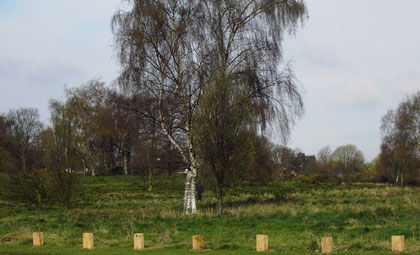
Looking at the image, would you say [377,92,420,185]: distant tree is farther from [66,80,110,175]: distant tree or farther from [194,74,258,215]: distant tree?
[194,74,258,215]: distant tree

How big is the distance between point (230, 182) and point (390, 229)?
957cm

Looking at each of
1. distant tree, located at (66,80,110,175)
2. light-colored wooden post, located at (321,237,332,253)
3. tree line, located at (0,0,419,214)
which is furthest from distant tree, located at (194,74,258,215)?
distant tree, located at (66,80,110,175)

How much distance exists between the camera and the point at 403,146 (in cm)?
7394

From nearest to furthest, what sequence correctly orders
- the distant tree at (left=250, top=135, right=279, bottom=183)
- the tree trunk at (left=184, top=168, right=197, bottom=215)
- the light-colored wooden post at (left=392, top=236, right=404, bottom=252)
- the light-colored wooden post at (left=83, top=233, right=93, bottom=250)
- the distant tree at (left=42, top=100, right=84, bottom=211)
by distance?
the light-colored wooden post at (left=392, top=236, right=404, bottom=252) < the light-colored wooden post at (left=83, top=233, right=93, bottom=250) < the tree trunk at (left=184, top=168, right=197, bottom=215) < the distant tree at (left=42, top=100, right=84, bottom=211) < the distant tree at (left=250, top=135, right=279, bottom=183)

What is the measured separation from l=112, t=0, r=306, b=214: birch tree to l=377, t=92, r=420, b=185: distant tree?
47.6m

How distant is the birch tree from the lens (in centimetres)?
2794

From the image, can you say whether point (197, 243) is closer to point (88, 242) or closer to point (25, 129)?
point (88, 242)

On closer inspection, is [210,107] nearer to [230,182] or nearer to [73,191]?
[230,182]

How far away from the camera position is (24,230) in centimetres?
2236

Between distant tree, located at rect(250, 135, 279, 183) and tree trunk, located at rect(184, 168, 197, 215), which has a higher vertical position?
distant tree, located at rect(250, 135, 279, 183)

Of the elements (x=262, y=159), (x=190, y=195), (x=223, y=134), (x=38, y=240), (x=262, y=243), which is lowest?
(x=38, y=240)

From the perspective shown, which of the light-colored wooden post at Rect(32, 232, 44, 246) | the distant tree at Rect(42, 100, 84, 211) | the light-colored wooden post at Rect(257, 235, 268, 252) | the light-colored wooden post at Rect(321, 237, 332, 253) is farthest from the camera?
the distant tree at Rect(42, 100, 84, 211)

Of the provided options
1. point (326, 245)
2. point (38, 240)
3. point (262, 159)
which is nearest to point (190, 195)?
point (262, 159)

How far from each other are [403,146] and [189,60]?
5411 centimetres
